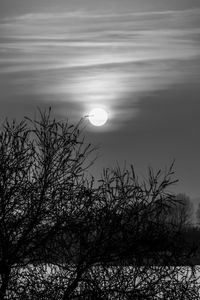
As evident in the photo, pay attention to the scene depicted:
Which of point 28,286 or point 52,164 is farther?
point 52,164

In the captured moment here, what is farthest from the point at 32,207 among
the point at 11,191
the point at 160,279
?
the point at 160,279

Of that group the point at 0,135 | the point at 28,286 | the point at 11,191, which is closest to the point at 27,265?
the point at 28,286

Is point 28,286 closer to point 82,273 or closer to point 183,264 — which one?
point 82,273

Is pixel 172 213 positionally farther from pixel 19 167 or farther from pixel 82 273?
pixel 19 167

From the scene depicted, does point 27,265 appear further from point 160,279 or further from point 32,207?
point 160,279

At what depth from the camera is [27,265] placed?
17.2 m

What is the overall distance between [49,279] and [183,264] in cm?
392

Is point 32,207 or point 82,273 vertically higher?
point 32,207

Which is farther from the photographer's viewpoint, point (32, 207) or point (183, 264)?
point (183, 264)

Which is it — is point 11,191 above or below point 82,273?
above

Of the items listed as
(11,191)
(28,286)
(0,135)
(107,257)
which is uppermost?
(0,135)

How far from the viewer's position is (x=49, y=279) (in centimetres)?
1731

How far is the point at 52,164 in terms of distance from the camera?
1805 centimetres

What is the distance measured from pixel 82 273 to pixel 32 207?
7.61ft
